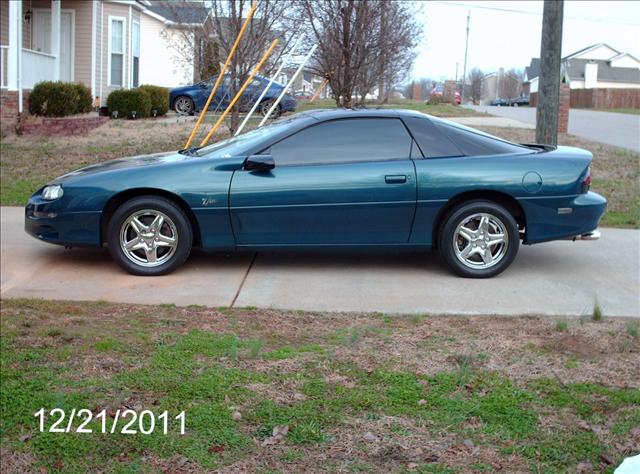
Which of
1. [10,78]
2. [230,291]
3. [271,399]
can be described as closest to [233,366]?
[271,399]

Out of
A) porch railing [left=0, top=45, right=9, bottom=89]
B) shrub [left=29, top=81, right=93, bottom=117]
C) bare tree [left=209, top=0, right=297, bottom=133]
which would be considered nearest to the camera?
bare tree [left=209, top=0, right=297, bottom=133]

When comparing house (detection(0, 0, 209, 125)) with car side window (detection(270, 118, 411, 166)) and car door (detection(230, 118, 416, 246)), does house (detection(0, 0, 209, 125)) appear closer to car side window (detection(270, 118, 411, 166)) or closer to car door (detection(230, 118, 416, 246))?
car side window (detection(270, 118, 411, 166))

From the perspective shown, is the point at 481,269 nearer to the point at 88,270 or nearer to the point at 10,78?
the point at 88,270

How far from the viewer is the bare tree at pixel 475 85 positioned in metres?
73.9

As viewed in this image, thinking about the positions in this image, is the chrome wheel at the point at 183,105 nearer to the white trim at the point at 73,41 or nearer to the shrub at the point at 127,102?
the shrub at the point at 127,102

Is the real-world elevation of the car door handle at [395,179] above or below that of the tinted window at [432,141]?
below

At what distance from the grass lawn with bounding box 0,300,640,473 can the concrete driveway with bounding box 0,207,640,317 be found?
419 millimetres

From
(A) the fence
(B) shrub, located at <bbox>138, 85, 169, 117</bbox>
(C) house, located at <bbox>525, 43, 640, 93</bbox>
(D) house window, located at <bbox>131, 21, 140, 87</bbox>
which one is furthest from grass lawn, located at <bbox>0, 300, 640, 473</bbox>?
(C) house, located at <bbox>525, 43, 640, 93</bbox>

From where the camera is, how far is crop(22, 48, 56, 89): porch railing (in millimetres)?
18188

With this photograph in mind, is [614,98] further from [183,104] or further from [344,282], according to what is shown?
[344,282]

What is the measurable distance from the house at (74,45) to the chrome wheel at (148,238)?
30.5 feet

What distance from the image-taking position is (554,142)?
10.5m

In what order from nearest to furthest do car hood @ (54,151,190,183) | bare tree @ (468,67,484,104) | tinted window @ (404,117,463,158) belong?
tinted window @ (404,117,463,158), car hood @ (54,151,190,183), bare tree @ (468,67,484,104)
